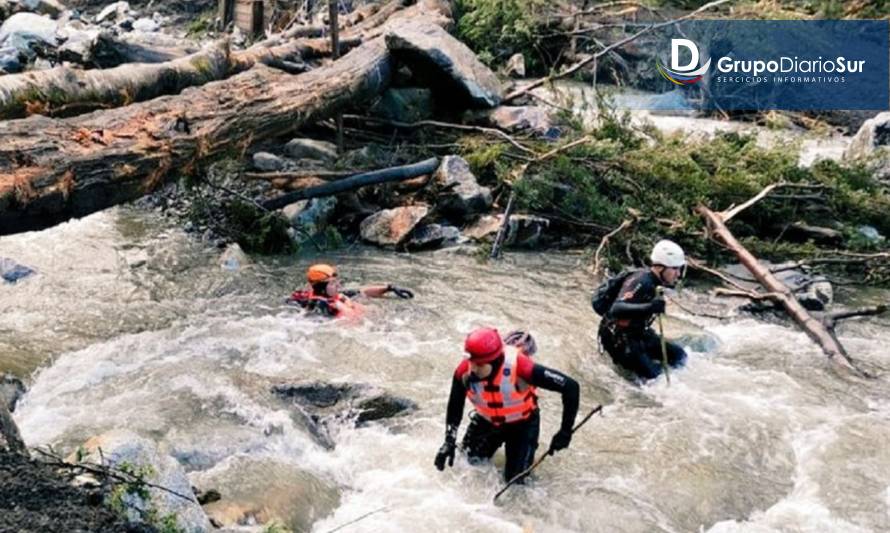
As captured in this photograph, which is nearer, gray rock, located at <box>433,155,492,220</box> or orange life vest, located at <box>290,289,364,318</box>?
orange life vest, located at <box>290,289,364,318</box>

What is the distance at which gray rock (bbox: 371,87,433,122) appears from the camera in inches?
463

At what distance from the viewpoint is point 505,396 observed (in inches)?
209

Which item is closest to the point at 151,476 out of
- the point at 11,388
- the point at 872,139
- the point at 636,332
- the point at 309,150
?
the point at 11,388

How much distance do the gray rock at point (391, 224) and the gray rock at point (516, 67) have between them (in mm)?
Result: 5990

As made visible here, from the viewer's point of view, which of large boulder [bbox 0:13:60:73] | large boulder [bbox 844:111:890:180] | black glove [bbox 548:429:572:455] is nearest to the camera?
black glove [bbox 548:429:572:455]

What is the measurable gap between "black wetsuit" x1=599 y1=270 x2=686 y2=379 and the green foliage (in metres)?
8.76

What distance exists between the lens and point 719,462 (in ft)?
19.9

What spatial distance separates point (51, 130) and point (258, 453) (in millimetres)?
3094

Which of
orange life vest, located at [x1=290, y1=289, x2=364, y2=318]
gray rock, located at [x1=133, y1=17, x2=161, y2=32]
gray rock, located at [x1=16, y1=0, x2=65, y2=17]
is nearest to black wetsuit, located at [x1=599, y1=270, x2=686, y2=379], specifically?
orange life vest, located at [x1=290, y1=289, x2=364, y2=318]

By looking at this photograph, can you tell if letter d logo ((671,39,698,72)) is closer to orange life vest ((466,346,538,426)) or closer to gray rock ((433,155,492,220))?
gray rock ((433,155,492,220))

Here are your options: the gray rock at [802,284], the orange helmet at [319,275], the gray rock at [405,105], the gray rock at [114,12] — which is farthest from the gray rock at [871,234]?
the gray rock at [114,12]

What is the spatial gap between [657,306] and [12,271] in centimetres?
602

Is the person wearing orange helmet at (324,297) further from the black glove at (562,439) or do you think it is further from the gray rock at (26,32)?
the gray rock at (26,32)

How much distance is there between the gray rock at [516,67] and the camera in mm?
15523
